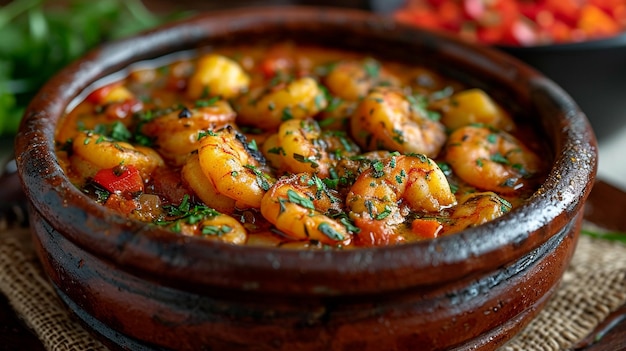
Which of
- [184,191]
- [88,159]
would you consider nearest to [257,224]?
[184,191]

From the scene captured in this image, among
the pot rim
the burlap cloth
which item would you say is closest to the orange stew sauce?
the pot rim

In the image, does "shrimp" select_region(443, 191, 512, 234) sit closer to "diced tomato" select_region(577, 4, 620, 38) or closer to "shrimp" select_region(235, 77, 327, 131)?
"shrimp" select_region(235, 77, 327, 131)

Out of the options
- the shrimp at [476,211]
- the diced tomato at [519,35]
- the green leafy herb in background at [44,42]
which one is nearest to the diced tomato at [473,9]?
the diced tomato at [519,35]

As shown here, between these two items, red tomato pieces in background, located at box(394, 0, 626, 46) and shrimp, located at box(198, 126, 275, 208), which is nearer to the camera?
shrimp, located at box(198, 126, 275, 208)

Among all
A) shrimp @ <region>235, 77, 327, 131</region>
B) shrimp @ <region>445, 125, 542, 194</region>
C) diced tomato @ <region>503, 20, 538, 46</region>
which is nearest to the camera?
shrimp @ <region>445, 125, 542, 194</region>

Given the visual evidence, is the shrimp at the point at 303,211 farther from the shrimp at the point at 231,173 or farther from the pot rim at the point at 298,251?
the pot rim at the point at 298,251

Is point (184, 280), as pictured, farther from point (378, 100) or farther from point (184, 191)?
point (378, 100)

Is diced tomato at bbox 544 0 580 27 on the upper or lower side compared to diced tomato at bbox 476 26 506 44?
upper
